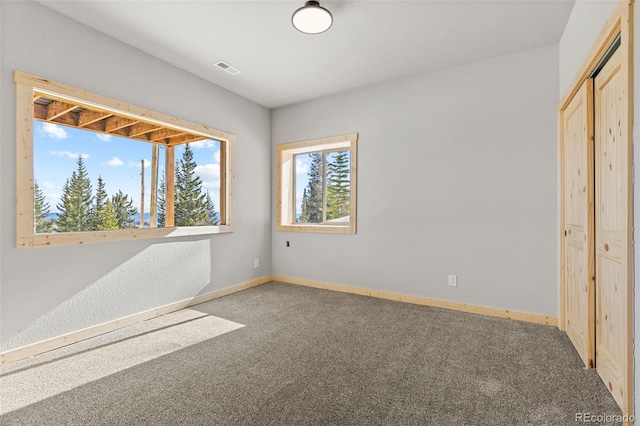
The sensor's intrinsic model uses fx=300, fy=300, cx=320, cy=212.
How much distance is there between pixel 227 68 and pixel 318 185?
211 cm

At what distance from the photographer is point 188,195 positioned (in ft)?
12.8

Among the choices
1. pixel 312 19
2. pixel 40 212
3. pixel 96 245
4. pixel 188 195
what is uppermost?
pixel 312 19

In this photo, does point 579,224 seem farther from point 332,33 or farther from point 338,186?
point 338,186

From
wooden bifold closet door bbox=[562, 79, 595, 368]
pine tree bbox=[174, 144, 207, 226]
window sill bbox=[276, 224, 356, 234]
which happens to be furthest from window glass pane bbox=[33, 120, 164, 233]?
wooden bifold closet door bbox=[562, 79, 595, 368]

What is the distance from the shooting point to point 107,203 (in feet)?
10.2

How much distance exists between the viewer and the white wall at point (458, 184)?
309cm

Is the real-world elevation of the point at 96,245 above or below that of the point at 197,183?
below

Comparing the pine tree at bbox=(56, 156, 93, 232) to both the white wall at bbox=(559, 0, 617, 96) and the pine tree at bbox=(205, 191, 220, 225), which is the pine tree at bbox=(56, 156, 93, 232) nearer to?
the pine tree at bbox=(205, 191, 220, 225)

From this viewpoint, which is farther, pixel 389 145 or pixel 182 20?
pixel 389 145

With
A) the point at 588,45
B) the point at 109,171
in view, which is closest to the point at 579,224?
the point at 588,45

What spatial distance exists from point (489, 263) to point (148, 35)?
4232 mm

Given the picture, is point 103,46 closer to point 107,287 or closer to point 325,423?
point 107,287

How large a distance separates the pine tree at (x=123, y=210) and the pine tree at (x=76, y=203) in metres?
0.23

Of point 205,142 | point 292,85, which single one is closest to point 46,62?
point 205,142
